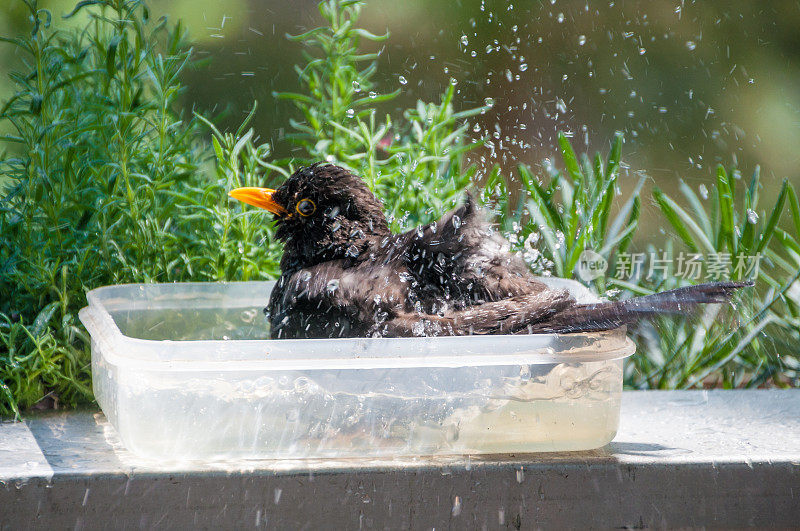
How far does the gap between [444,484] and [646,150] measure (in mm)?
3499

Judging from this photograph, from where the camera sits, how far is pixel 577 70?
5098 mm

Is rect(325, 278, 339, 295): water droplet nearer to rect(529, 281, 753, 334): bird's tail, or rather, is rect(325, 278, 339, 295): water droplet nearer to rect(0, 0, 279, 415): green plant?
rect(529, 281, 753, 334): bird's tail

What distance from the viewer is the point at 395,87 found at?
494 cm

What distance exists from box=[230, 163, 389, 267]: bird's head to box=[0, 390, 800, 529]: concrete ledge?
764 millimetres

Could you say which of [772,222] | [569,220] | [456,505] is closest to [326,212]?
[456,505]

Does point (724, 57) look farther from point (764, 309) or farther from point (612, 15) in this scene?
point (764, 309)

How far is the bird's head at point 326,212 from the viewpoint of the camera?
2693 millimetres

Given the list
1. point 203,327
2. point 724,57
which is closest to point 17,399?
point 203,327

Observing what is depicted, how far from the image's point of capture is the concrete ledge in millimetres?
2076

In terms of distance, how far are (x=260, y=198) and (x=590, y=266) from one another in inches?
63.4

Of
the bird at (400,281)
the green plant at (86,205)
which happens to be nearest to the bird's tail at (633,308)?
the bird at (400,281)

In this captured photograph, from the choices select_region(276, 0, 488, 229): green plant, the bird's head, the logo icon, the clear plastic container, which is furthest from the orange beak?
the logo icon

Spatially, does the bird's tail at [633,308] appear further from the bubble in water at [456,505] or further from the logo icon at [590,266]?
the logo icon at [590,266]

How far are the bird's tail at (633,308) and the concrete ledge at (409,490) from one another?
0.37m
